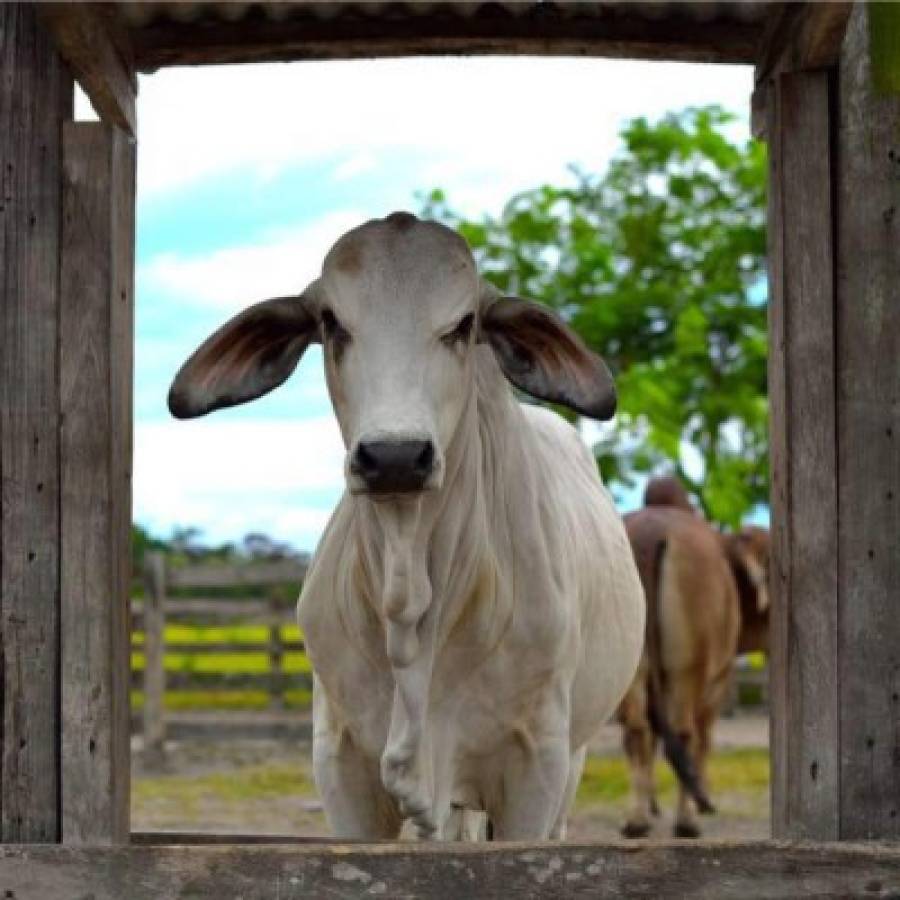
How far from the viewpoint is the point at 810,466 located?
4094 millimetres

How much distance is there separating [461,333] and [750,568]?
32.0 feet

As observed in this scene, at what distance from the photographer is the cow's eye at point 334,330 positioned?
4.25 metres

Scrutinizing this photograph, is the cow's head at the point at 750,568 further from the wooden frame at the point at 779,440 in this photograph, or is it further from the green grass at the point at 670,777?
the wooden frame at the point at 779,440

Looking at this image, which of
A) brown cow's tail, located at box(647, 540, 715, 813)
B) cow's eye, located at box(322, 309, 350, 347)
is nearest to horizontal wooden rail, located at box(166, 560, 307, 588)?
brown cow's tail, located at box(647, 540, 715, 813)

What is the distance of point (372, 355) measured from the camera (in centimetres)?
412

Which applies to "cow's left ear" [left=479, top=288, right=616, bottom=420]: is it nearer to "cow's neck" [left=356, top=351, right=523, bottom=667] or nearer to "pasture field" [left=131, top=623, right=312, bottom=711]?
"cow's neck" [left=356, top=351, right=523, bottom=667]

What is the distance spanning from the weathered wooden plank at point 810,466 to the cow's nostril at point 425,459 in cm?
79

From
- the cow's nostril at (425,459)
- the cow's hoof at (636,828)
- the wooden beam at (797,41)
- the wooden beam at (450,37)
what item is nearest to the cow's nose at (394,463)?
the cow's nostril at (425,459)

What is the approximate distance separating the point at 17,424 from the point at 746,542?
10.3m

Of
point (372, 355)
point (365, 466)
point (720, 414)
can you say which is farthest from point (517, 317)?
point (720, 414)

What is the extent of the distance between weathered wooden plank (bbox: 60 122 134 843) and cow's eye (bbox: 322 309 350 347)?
1.57 ft

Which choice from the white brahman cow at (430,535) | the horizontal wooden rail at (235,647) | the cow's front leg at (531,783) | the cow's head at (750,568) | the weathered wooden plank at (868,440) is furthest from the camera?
the horizontal wooden rail at (235,647)

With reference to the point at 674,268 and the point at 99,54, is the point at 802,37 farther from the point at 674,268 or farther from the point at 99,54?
the point at 674,268

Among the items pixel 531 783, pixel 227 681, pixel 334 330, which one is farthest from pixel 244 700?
pixel 334 330
